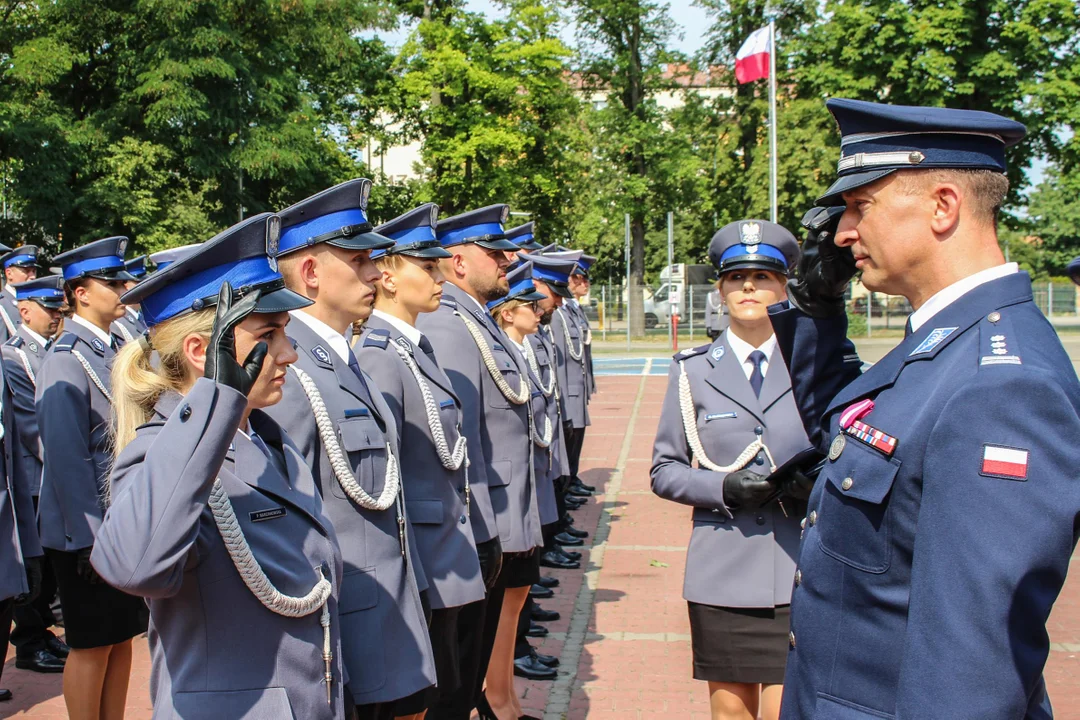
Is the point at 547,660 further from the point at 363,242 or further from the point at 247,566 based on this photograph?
the point at 247,566

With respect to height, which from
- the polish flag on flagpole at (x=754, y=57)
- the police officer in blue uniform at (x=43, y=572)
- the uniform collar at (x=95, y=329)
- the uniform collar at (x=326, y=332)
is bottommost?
the police officer in blue uniform at (x=43, y=572)

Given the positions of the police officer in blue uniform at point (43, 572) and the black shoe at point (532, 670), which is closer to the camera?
the black shoe at point (532, 670)

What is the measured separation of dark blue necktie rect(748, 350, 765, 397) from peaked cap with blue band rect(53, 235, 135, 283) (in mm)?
3788

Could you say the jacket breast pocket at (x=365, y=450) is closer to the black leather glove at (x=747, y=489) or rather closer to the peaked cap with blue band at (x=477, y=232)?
the black leather glove at (x=747, y=489)

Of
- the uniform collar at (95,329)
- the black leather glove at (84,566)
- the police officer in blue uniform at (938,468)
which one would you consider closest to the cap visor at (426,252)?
the black leather glove at (84,566)

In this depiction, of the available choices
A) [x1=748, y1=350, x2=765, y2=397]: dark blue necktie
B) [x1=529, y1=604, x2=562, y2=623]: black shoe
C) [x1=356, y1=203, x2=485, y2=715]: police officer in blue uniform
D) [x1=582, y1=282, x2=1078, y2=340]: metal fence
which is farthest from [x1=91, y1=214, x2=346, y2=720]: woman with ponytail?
[x1=582, y1=282, x2=1078, y2=340]: metal fence

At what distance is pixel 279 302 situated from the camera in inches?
105

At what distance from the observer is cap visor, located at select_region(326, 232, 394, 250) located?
3492 millimetres

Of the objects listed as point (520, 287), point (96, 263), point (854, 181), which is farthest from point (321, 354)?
point (520, 287)

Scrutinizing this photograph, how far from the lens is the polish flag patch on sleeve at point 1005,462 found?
74.0 inches

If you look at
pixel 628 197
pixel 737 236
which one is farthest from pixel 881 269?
pixel 628 197

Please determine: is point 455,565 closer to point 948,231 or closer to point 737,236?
point 737,236

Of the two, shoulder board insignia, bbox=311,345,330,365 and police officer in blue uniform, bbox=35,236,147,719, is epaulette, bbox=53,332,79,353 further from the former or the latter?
shoulder board insignia, bbox=311,345,330,365

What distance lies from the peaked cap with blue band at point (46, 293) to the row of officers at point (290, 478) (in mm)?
1154
